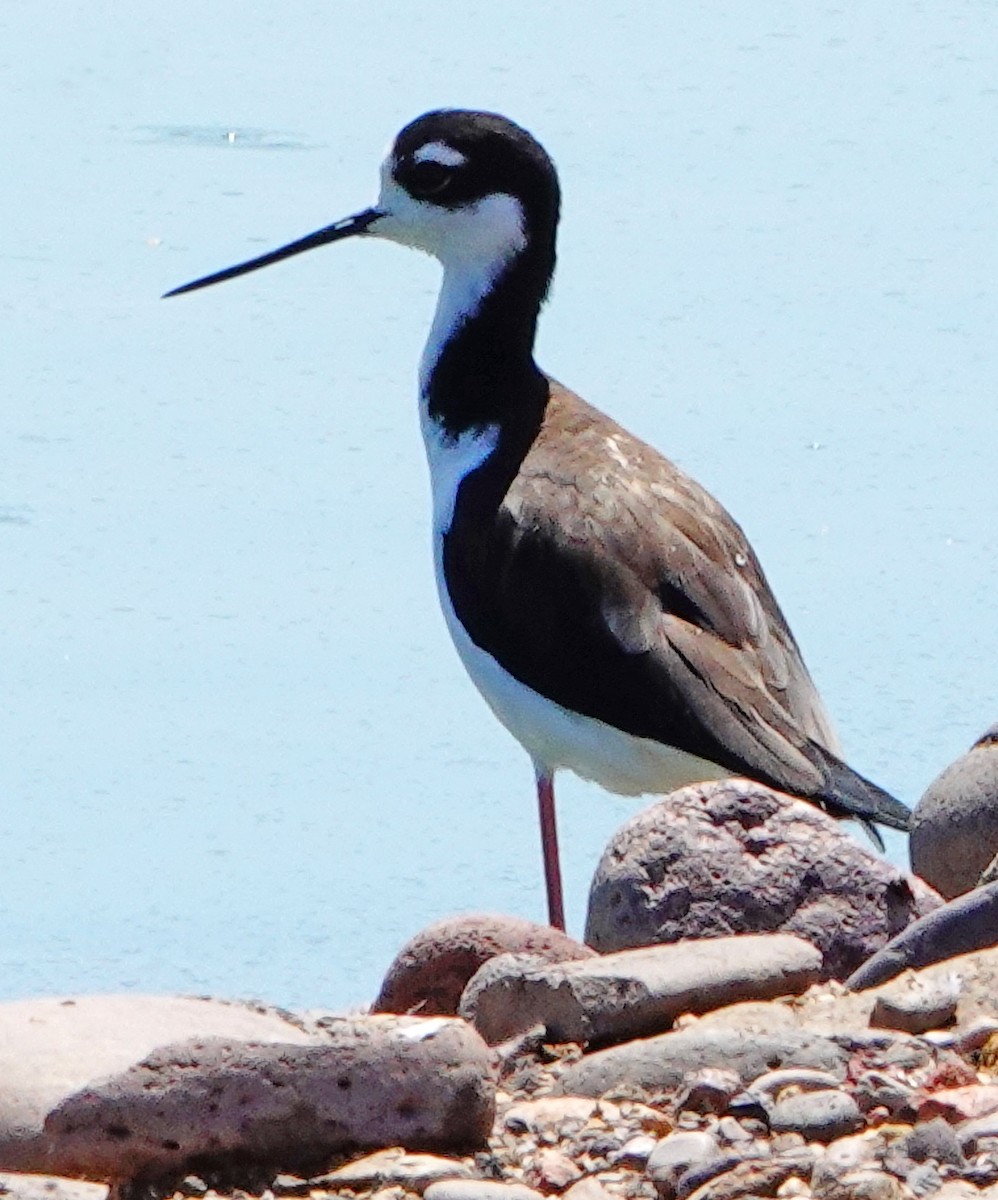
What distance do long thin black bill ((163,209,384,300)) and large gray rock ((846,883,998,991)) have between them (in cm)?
293

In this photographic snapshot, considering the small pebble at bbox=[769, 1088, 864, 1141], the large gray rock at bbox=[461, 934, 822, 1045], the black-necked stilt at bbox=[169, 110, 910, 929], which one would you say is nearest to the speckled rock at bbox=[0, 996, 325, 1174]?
the large gray rock at bbox=[461, 934, 822, 1045]

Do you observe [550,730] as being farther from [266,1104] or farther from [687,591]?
[266,1104]

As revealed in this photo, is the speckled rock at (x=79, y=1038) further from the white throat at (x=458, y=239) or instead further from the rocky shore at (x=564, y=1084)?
the white throat at (x=458, y=239)

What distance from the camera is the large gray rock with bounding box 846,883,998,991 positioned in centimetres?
434

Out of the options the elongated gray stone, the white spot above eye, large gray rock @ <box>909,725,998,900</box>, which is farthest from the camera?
the white spot above eye

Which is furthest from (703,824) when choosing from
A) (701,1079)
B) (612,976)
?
(701,1079)

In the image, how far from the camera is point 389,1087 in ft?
11.7

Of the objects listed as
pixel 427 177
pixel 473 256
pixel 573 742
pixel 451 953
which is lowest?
pixel 573 742

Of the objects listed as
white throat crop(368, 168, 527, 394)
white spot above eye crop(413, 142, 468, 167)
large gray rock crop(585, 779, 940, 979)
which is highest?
white spot above eye crop(413, 142, 468, 167)

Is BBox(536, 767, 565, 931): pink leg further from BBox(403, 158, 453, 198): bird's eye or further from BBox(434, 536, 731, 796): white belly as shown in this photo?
BBox(403, 158, 453, 198): bird's eye

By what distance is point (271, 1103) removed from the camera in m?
3.52

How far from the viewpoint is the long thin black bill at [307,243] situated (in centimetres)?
693

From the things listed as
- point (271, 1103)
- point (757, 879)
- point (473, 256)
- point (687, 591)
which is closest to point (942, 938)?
point (757, 879)

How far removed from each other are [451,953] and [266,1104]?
4.28ft
